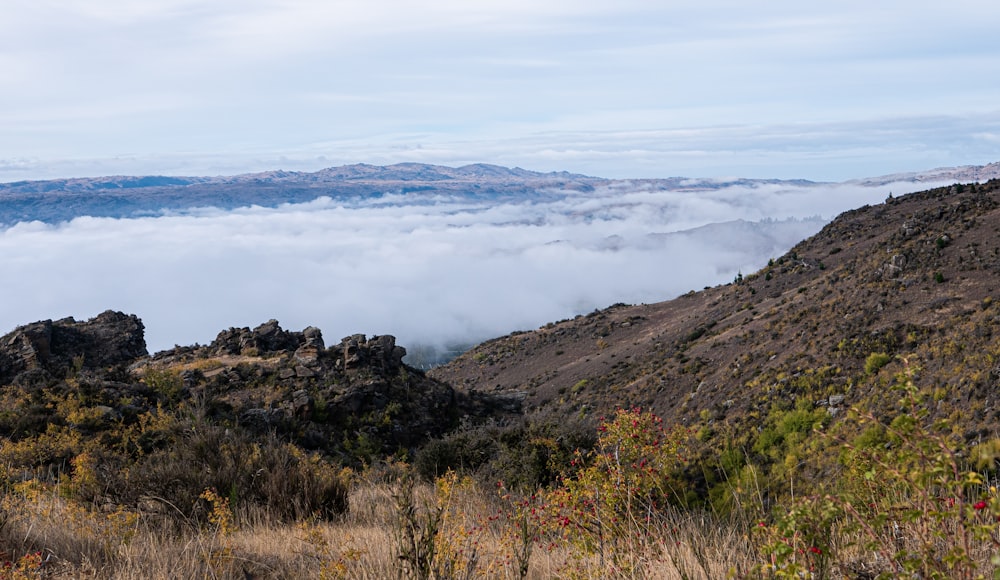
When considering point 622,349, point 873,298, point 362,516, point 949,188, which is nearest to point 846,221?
point 949,188

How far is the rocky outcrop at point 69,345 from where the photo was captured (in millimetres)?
22812

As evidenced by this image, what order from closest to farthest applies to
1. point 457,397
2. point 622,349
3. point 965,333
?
1. point 965,333
2. point 457,397
3. point 622,349

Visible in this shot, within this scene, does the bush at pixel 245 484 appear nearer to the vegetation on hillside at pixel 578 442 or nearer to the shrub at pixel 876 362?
the vegetation on hillside at pixel 578 442

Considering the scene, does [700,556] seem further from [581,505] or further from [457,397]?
[457,397]

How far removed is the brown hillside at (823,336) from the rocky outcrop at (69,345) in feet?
59.6

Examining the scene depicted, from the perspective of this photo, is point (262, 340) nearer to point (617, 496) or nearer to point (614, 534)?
point (617, 496)

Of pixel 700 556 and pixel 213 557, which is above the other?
pixel 700 556

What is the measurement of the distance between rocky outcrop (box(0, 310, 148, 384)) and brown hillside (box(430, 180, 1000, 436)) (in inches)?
715

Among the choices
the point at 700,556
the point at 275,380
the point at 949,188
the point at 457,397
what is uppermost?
the point at 949,188

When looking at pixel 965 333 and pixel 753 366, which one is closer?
pixel 965 333

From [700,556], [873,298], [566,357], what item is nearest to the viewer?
[700,556]

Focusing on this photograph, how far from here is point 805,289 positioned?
39688 millimetres

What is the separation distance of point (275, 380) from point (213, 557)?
19.6 m

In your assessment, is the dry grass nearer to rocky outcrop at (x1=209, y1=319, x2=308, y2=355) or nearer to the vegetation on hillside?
the vegetation on hillside
